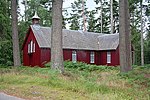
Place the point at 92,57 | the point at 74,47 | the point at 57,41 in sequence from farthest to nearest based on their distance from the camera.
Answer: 1. the point at 92,57
2. the point at 74,47
3. the point at 57,41

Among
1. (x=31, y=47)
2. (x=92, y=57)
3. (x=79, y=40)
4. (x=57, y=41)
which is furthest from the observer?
(x=92, y=57)

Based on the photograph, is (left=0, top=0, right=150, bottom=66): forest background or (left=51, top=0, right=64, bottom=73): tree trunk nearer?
(left=51, top=0, right=64, bottom=73): tree trunk

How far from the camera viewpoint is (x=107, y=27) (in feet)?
185

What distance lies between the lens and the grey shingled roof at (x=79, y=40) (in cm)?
3444

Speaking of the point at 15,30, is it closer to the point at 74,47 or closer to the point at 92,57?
the point at 74,47

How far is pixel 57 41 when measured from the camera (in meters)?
16.7

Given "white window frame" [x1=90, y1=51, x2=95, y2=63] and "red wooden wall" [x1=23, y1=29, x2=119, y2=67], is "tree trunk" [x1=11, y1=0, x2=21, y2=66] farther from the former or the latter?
"white window frame" [x1=90, y1=51, x2=95, y2=63]

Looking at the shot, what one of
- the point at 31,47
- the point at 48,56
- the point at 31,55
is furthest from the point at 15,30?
the point at 31,55

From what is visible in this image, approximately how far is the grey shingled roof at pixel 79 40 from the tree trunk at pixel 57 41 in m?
16.5

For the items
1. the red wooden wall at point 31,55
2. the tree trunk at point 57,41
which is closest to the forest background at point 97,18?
the red wooden wall at point 31,55

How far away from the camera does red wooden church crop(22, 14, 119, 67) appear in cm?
3394

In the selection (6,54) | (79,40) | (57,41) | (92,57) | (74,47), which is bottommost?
(92,57)

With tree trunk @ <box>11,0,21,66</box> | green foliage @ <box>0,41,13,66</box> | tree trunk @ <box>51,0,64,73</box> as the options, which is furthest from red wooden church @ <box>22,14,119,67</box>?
tree trunk @ <box>51,0,64,73</box>

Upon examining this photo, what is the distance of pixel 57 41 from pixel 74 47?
19184 mm
